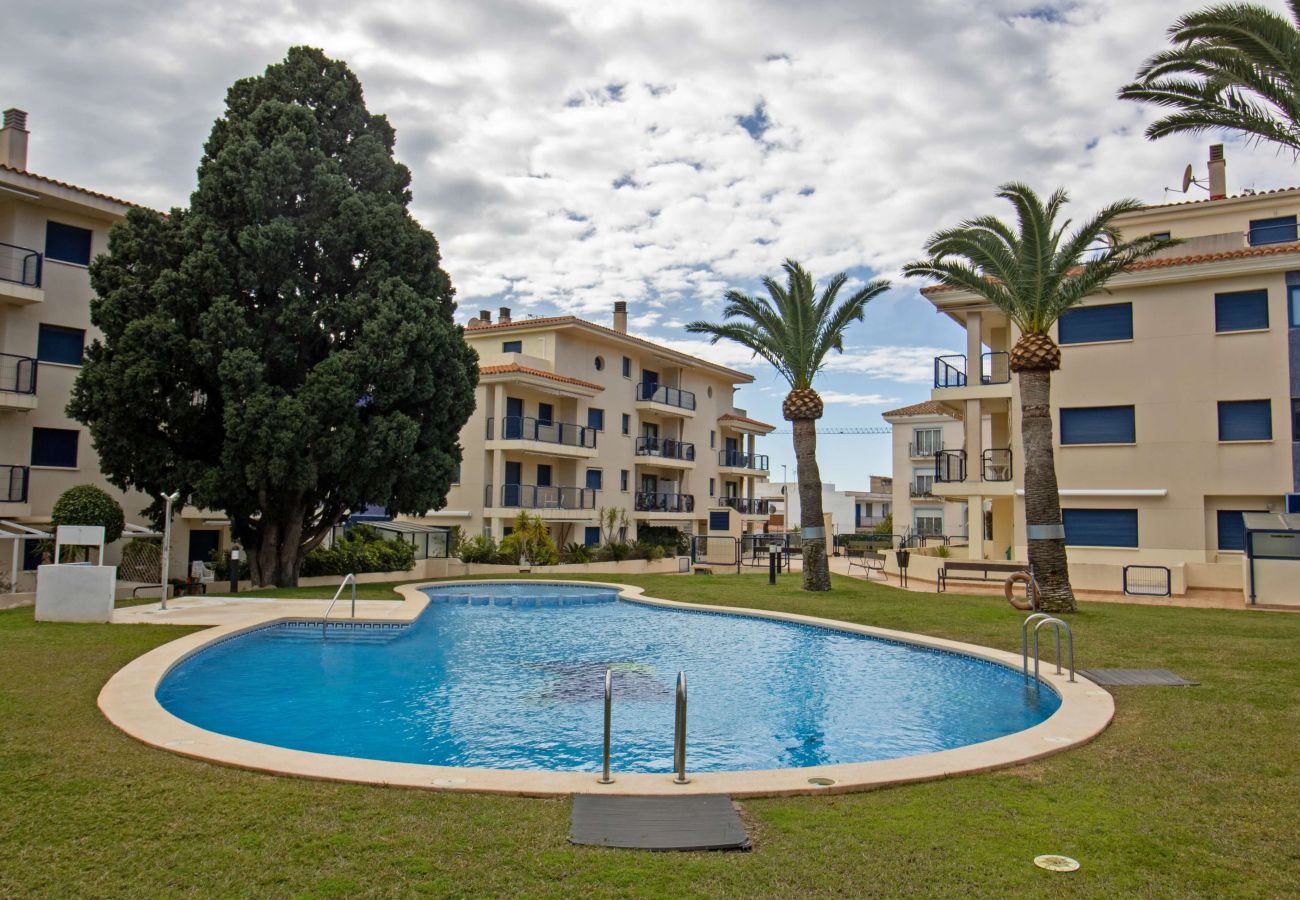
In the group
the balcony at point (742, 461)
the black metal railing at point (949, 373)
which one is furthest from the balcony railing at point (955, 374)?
the balcony at point (742, 461)

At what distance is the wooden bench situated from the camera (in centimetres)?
2216

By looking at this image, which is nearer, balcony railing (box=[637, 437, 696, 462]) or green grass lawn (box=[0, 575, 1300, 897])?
green grass lawn (box=[0, 575, 1300, 897])

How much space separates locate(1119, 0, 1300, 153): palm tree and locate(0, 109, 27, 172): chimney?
27.1 metres

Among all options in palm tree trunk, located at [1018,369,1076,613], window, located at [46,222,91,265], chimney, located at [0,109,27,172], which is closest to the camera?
palm tree trunk, located at [1018,369,1076,613]

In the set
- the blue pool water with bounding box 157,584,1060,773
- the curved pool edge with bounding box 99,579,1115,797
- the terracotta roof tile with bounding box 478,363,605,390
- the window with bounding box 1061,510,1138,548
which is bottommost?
the blue pool water with bounding box 157,584,1060,773

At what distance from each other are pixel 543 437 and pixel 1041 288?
21.8 meters

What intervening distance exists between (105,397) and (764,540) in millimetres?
31277

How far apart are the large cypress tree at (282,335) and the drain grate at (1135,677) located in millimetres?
16177

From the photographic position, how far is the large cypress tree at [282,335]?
64.6 ft

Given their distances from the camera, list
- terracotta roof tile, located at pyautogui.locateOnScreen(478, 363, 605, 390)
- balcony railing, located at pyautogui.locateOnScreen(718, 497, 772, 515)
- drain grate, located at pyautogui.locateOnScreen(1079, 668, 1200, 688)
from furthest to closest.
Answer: balcony railing, located at pyautogui.locateOnScreen(718, 497, 772, 515), terracotta roof tile, located at pyautogui.locateOnScreen(478, 363, 605, 390), drain grate, located at pyautogui.locateOnScreen(1079, 668, 1200, 688)

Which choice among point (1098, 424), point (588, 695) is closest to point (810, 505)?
point (1098, 424)

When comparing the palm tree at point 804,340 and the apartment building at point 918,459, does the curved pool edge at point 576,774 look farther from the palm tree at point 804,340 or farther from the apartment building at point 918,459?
the apartment building at point 918,459

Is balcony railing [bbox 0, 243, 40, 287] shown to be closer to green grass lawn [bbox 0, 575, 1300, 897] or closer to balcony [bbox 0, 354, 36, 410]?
balcony [bbox 0, 354, 36, 410]

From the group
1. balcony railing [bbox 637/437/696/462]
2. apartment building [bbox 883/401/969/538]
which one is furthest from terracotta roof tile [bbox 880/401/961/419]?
balcony railing [bbox 637/437/696/462]
